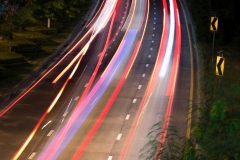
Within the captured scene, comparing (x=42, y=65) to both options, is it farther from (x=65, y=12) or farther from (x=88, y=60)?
(x=65, y=12)

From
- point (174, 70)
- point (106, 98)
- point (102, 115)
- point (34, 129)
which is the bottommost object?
point (34, 129)

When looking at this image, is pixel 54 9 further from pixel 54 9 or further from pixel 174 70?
pixel 174 70

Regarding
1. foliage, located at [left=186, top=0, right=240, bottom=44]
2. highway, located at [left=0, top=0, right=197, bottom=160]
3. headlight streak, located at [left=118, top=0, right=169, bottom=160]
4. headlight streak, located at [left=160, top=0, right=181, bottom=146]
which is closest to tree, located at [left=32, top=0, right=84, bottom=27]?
highway, located at [left=0, top=0, right=197, bottom=160]

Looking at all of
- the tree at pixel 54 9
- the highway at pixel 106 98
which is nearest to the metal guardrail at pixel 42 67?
the highway at pixel 106 98

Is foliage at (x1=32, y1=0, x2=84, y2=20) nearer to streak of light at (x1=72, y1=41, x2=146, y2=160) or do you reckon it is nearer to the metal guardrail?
the metal guardrail

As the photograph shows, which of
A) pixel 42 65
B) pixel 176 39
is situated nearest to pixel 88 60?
pixel 42 65

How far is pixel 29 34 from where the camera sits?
54.5 m

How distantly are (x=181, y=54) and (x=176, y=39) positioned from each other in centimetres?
627

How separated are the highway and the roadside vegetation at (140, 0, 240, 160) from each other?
1272mm

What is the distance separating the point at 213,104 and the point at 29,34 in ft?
148

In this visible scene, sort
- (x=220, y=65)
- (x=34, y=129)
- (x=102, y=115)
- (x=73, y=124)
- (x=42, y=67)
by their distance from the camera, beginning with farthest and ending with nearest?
(x=42, y=67) → (x=102, y=115) → (x=73, y=124) → (x=34, y=129) → (x=220, y=65)

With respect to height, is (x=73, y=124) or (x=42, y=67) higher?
(x=42, y=67)

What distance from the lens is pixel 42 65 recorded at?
42.8m

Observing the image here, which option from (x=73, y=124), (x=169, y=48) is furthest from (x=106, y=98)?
(x=169, y=48)
